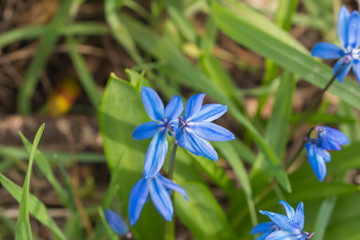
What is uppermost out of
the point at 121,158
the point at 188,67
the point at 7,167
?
the point at 188,67

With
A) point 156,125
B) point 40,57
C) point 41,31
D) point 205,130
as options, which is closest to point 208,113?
point 205,130

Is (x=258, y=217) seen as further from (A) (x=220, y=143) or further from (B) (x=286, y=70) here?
(B) (x=286, y=70)

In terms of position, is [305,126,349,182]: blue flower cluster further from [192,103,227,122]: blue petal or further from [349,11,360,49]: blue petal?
[192,103,227,122]: blue petal

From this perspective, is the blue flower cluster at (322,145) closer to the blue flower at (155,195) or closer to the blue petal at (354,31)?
the blue petal at (354,31)

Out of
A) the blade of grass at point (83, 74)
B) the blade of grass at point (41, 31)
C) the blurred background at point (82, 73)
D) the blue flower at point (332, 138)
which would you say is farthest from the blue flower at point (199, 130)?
the blade of grass at point (41, 31)

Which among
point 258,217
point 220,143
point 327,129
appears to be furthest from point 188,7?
point 327,129
